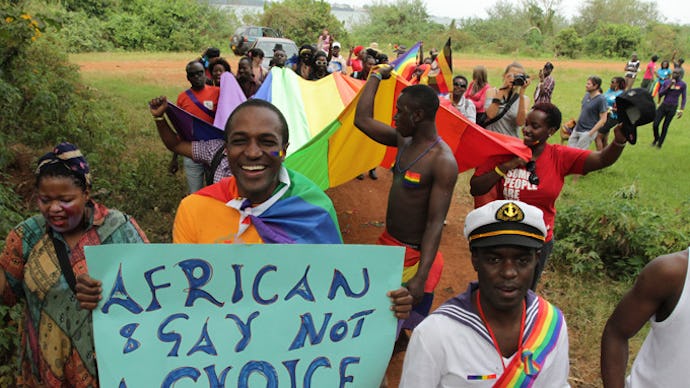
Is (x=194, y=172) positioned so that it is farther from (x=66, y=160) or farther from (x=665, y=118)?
(x=665, y=118)

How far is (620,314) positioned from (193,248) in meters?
1.58

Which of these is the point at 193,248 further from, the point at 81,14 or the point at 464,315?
the point at 81,14

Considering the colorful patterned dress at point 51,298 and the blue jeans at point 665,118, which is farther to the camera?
the blue jeans at point 665,118

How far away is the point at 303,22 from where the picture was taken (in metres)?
32.8

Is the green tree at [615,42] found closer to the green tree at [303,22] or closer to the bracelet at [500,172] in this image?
the green tree at [303,22]

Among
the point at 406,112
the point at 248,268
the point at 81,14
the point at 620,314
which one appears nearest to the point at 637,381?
the point at 620,314

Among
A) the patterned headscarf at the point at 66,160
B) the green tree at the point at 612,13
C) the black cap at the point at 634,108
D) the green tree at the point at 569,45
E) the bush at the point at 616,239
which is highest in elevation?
the green tree at the point at 612,13

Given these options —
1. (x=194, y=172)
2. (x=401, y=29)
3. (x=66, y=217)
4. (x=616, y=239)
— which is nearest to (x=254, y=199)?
(x=66, y=217)

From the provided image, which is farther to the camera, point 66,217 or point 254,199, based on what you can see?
point 254,199

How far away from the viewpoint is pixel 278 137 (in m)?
2.22

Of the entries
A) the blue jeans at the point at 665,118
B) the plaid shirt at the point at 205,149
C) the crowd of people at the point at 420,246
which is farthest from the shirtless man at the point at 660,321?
the blue jeans at the point at 665,118

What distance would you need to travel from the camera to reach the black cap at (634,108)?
2.69 m

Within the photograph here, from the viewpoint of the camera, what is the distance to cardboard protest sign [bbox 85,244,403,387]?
1.88 metres

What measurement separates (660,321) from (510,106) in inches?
194
